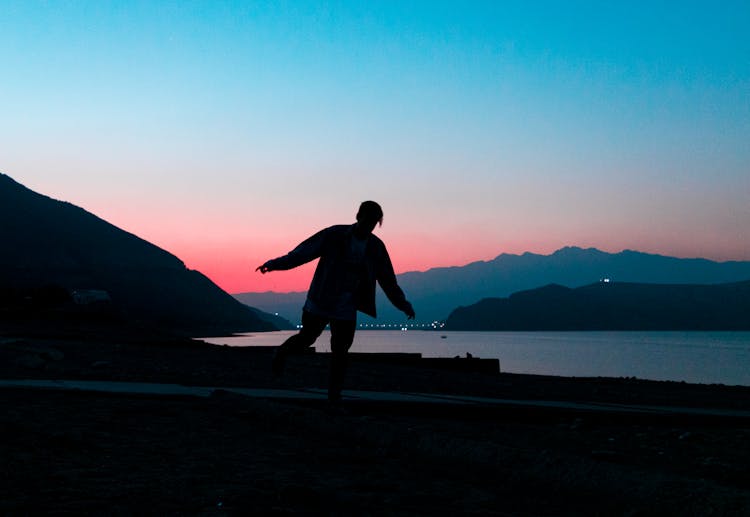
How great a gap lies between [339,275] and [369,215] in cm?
60

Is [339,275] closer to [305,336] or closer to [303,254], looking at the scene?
[303,254]

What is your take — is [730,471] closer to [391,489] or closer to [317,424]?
[391,489]

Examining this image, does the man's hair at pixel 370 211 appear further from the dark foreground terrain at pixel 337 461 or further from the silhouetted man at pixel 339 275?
the dark foreground terrain at pixel 337 461

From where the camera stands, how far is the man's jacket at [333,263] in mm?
7680

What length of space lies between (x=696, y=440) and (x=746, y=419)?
2393 mm

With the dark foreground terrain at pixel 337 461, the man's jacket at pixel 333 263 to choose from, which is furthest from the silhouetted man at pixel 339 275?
the dark foreground terrain at pixel 337 461

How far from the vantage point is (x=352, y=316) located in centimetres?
773

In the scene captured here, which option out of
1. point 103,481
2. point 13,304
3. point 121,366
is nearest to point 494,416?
point 103,481

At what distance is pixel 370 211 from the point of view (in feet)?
24.8

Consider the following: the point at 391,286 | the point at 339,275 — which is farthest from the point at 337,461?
the point at 391,286

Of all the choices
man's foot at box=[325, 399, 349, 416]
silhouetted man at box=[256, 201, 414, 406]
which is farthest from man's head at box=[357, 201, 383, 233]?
man's foot at box=[325, 399, 349, 416]

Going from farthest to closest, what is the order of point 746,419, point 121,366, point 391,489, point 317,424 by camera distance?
point 121,366, point 746,419, point 317,424, point 391,489

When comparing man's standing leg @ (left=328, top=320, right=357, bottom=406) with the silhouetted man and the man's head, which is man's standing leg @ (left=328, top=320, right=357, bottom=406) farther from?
the man's head

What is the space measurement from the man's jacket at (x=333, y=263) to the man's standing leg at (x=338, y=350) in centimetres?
20
